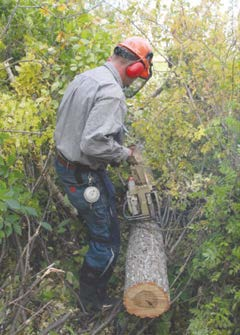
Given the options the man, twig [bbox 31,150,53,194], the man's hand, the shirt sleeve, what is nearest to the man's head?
the man

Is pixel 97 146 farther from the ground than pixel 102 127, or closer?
closer

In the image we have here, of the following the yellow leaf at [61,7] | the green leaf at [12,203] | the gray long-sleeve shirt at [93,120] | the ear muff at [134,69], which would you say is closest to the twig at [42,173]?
the gray long-sleeve shirt at [93,120]

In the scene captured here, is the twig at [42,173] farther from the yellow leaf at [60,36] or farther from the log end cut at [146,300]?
Answer: the log end cut at [146,300]

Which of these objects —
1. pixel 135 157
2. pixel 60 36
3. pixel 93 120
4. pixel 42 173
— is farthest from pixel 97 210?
pixel 60 36

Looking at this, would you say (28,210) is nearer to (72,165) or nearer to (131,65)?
(72,165)

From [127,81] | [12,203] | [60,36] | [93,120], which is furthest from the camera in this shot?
[60,36]

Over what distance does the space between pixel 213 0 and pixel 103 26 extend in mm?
1042

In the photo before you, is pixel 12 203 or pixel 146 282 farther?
pixel 146 282

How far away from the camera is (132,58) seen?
3.68 meters

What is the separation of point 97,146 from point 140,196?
2.24 ft

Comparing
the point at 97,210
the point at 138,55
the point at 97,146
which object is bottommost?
the point at 97,210

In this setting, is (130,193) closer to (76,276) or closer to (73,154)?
(73,154)

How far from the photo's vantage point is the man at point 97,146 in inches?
134

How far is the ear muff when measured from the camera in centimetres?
366
